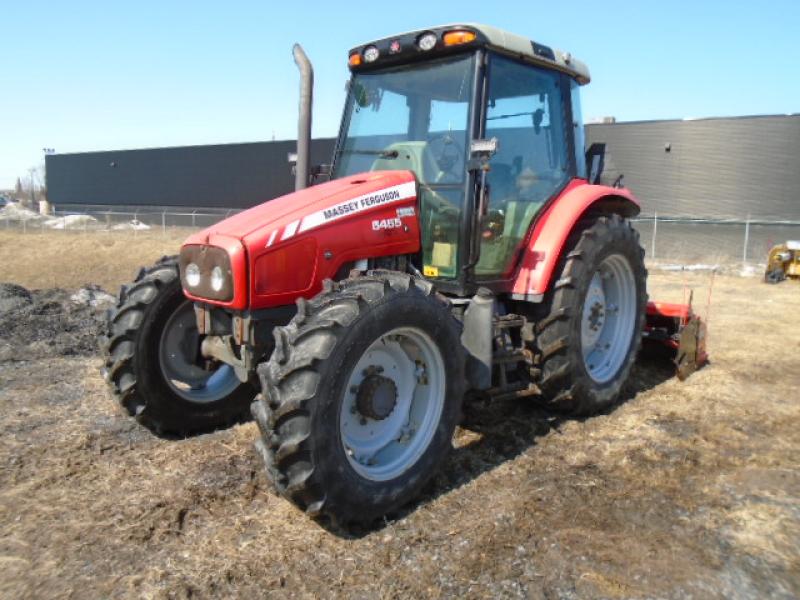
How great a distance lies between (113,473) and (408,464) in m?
1.71

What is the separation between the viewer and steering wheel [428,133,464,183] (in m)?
4.22

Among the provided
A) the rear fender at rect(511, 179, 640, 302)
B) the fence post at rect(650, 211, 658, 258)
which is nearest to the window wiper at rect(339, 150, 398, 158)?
the rear fender at rect(511, 179, 640, 302)

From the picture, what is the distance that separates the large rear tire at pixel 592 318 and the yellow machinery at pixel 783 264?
30.8 feet

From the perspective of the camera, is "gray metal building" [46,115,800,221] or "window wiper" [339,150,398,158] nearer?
"window wiper" [339,150,398,158]

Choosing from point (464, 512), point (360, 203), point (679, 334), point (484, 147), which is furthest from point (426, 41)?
point (679, 334)

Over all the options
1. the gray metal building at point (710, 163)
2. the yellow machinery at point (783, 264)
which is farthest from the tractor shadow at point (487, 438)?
the gray metal building at point (710, 163)

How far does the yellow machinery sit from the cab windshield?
36.5 ft

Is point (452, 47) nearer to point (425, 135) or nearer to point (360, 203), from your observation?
point (425, 135)

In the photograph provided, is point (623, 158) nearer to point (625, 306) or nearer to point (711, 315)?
point (711, 315)

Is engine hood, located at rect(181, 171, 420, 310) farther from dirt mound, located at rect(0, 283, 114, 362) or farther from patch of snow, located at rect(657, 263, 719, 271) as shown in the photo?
patch of snow, located at rect(657, 263, 719, 271)

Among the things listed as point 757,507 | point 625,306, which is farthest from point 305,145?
point 757,507

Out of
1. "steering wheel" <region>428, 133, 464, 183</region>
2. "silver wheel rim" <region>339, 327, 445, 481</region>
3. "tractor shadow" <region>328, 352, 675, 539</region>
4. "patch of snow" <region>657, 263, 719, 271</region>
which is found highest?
"steering wheel" <region>428, 133, 464, 183</region>

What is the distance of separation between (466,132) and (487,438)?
193 cm

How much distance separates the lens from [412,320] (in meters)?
3.38
